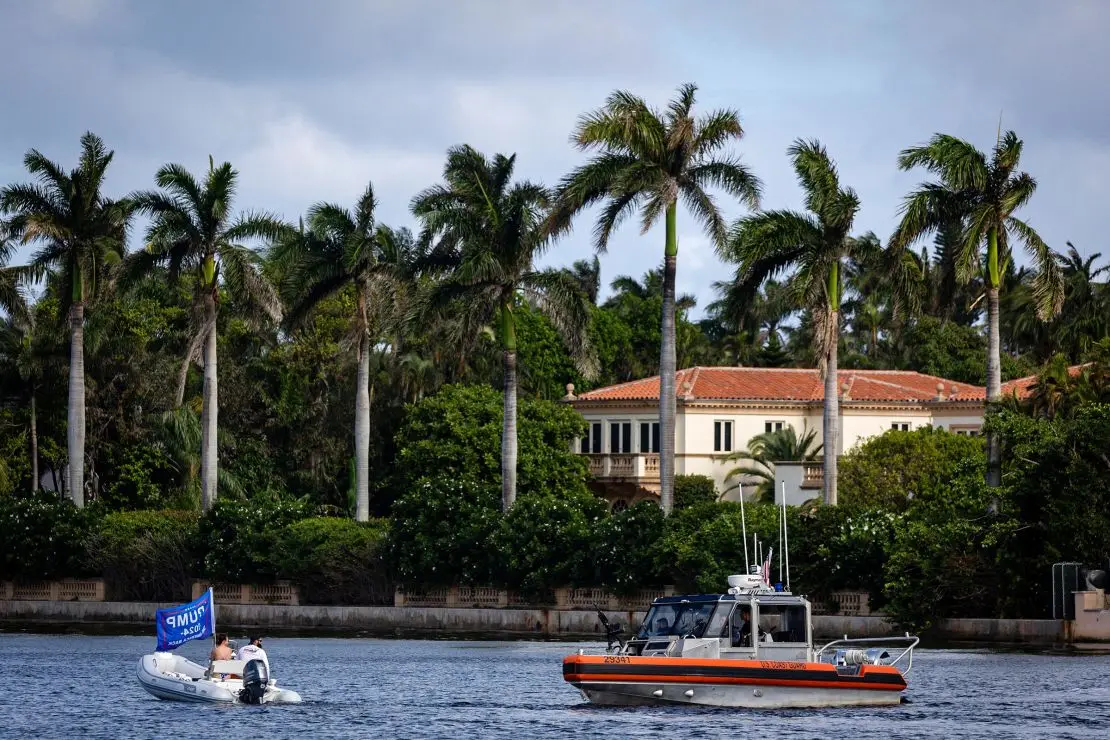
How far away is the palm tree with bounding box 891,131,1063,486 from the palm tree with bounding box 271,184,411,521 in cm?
2287

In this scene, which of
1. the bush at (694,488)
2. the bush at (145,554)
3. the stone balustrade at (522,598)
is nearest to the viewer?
the stone balustrade at (522,598)

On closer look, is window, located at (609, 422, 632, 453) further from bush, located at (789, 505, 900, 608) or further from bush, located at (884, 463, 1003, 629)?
bush, located at (884, 463, 1003, 629)

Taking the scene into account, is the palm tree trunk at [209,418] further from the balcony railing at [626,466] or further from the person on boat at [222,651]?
the person on boat at [222,651]

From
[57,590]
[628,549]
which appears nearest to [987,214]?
[628,549]

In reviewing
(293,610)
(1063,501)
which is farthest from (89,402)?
(1063,501)

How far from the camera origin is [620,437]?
96.8m

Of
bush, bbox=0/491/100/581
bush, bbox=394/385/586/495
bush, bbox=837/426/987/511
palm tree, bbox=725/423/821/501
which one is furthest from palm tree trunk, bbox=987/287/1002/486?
bush, bbox=0/491/100/581

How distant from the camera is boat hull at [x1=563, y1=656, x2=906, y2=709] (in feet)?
123

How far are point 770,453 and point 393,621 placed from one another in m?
26.7

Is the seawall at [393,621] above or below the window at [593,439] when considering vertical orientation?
below

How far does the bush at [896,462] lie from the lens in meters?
80.1

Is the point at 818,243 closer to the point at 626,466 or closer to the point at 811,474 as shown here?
the point at 811,474

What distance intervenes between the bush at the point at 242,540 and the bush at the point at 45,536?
17.9ft

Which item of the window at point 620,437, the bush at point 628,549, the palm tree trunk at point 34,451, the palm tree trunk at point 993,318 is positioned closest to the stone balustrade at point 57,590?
the palm tree trunk at point 34,451
